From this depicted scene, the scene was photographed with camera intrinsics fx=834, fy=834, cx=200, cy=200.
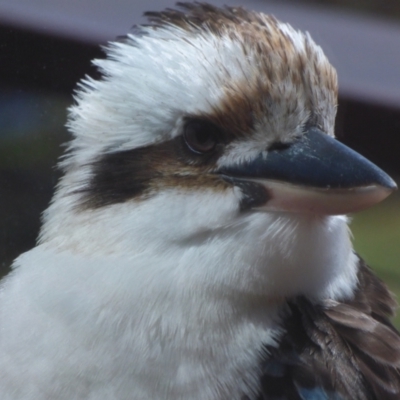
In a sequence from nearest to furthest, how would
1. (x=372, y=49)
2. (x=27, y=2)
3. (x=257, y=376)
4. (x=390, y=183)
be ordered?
1. (x=390, y=183)
2. (x=257, y=376)
3. (x=27, y=2)
4. (x=372, y=49)

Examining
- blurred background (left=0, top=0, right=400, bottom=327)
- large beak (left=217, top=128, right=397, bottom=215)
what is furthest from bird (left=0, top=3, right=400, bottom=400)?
blurred background (left=0, top=0, right=400, bottom=327)

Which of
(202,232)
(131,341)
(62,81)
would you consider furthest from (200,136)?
(62,81)

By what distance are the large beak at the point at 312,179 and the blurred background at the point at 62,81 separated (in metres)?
0.26

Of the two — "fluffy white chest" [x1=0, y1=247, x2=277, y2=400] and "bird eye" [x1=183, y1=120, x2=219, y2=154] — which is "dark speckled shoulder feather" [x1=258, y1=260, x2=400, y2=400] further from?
"bird eye" [x1=183, y1=120, x2=219, y2=154]

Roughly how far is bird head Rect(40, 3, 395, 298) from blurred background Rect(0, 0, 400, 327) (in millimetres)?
194

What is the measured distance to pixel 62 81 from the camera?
1.38 m

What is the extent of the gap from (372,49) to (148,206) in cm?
80

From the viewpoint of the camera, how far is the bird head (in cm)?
103

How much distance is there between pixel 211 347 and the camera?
1.09m

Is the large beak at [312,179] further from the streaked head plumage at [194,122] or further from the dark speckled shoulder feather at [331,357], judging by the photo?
the dark speckled shoulder feather at [331,357]

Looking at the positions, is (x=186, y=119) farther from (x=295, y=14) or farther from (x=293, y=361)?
(x=295, y=14)

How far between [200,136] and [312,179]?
16cm

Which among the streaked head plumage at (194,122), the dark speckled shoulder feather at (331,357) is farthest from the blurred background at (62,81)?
the dark speckled shoulder feather at (331,357)

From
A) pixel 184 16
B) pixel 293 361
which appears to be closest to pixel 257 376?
pixel 293 361
